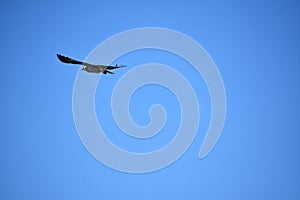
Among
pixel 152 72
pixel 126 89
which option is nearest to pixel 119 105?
pixel 126 89

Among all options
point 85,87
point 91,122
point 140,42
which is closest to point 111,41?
point 140,42

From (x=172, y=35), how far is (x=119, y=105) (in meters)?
0.85

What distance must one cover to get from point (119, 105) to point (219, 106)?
0.95 meters

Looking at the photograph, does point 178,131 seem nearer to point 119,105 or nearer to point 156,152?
point 156,152

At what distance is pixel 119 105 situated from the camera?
3508mm

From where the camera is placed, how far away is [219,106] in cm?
356

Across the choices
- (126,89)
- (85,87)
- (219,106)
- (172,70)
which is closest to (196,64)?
(172,70)

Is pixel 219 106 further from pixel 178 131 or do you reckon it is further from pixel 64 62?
pixel 64 62

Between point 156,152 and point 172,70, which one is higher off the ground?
point 172,70

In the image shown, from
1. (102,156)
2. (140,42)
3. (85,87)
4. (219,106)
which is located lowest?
(102,156)

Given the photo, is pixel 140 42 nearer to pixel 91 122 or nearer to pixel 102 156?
pixel 91 122

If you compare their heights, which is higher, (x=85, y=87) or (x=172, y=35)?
(x=172, y=35)

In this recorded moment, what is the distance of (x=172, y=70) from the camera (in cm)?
357

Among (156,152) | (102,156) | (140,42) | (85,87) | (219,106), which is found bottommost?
(102,156)
